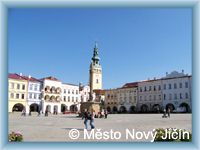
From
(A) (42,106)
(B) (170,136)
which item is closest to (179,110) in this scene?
(A) (42,106)

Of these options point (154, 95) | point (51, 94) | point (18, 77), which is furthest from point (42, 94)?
point (154, 95)

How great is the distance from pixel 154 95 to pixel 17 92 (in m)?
29.3

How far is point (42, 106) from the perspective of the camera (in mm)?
66000

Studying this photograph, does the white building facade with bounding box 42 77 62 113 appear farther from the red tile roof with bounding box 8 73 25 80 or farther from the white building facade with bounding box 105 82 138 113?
the white building facade with bounding box 105 82 138 113

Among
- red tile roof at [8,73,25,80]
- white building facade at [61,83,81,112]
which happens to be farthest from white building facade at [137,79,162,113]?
red tile roof at [8,73,25,80]

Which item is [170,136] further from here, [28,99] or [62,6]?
[28,99]

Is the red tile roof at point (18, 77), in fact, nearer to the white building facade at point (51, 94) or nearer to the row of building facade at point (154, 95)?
the white building facade at point (51, 94)

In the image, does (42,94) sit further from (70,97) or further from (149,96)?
(149,96)

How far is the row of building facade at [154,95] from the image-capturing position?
2472 inches

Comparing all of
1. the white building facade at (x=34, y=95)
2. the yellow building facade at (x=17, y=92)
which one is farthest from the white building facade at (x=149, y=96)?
the yellow building facade at (x=17, y=92)

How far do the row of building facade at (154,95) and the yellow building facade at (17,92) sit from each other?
25.4 metres

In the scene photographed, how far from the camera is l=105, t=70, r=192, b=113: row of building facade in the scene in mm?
62781

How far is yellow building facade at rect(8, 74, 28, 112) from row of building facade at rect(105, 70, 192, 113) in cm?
2540

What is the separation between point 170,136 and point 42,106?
190ft
